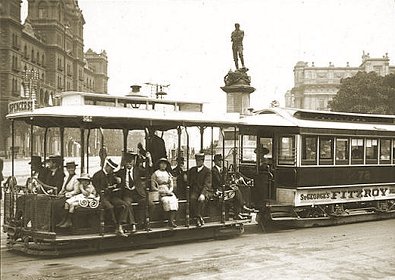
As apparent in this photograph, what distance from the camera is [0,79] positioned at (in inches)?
2347

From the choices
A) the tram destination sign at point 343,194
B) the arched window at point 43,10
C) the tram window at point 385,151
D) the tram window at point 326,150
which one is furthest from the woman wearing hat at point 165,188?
the arched window at point 43,10

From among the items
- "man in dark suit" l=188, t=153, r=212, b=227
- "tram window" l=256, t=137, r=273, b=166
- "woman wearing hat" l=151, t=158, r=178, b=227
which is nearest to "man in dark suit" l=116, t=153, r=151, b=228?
"woman wearing hat" l=151, t=158, r=178, b=227

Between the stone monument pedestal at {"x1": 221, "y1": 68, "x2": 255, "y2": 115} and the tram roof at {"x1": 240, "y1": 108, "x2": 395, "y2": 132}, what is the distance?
6.70 meters

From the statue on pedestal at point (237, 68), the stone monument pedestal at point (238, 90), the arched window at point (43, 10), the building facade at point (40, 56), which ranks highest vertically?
the arched window at point (43, 10)

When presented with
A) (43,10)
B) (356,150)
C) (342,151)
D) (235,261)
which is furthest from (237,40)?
(43,10)

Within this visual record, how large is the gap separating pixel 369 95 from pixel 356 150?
35.7m

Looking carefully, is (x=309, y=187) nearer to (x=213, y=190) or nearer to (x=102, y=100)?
(x=213, y=190)

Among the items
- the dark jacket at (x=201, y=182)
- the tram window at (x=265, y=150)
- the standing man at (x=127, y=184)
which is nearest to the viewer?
the standing man at (x=127, y=184)

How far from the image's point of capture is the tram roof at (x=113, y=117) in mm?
9398

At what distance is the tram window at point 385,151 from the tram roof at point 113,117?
561cm

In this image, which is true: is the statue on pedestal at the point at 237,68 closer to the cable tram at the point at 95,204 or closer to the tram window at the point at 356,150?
the tram window at the point at 356,150

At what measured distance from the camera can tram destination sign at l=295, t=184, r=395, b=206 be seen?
1317cm

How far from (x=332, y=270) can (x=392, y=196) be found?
7772mm

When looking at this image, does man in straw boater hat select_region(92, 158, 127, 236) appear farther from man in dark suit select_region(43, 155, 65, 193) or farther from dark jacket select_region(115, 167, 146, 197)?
man in dark suit select_region(43, 155, 65, 193)
